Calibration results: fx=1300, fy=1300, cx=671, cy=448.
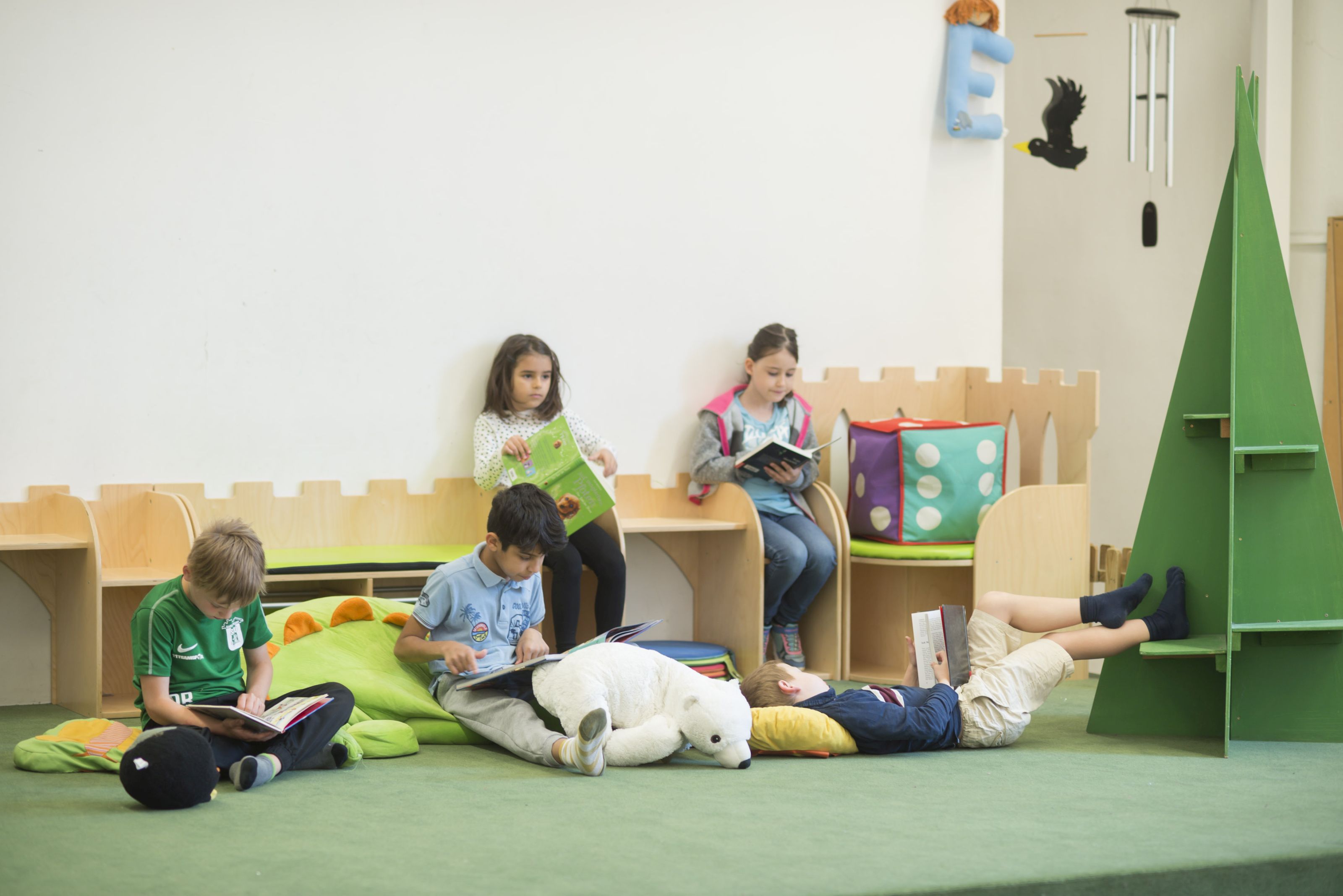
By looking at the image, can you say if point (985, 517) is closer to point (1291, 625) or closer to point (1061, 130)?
point (1291, 625)

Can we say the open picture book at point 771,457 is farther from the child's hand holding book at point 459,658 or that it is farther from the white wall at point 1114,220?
the white wall at point 1114,220

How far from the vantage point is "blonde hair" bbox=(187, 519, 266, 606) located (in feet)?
8.49

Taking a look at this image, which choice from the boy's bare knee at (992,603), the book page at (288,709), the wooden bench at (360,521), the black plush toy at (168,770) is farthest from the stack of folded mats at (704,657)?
the black plush toy at (168,770)

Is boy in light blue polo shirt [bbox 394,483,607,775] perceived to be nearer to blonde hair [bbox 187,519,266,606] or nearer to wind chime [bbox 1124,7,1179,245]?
blonde hair [bbox 187,519,266,606]

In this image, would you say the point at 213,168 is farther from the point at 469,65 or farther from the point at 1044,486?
the point at 1044,486

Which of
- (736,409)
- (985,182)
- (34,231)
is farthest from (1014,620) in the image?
(34,231)

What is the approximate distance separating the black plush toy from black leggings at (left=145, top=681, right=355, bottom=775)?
140 millimetres

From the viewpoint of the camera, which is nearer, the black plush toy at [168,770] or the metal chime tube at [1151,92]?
the black plush toy at [168,770]

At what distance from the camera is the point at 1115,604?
3346 mm

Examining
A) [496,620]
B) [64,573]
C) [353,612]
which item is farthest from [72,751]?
[64,573]

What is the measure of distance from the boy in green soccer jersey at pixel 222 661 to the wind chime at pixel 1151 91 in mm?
4404

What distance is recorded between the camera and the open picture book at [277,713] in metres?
2.60

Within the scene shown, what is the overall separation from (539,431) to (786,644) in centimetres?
114

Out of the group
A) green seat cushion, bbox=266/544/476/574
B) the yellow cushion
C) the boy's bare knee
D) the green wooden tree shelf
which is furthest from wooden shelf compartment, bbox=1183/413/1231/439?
green seat cushion, bbox=266/544/476/574
